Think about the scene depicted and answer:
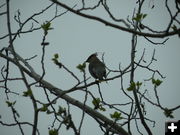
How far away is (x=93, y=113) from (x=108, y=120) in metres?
0.23

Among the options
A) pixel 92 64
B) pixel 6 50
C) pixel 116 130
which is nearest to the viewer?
pixel 116 130

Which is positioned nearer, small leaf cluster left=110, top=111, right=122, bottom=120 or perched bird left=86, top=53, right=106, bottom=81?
small leaf cluster left=110, top=111, right=122, bottom=120

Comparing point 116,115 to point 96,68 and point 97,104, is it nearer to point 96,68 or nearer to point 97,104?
point 97,104

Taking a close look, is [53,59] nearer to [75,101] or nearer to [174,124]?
[75,101]

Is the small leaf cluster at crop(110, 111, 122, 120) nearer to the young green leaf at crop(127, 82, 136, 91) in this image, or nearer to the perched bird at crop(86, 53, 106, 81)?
the young green leaf at crop(127, 82, 136, 91)

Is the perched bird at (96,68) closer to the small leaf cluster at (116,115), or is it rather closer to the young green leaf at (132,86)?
the young green leaf at (132,86)

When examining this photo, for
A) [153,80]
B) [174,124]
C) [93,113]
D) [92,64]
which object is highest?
[92,64]

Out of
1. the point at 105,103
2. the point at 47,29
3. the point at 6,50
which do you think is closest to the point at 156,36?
the point at 47,29

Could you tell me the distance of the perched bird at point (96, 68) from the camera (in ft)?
24.4

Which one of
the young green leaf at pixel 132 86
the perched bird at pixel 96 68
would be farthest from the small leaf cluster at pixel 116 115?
the perched bird at pixel 96 68

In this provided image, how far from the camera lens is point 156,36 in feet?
7.47

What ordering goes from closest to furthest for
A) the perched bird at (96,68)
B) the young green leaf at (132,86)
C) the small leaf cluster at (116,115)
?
the small leaf cluster at (116,115), the young green leaf at (132,86), the perched bird at (96,68)

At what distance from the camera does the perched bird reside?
7.45m

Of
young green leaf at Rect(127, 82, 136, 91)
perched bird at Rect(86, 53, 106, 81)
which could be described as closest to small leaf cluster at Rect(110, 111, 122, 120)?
young green leaf at Rect(127, 82, 136, 91)
